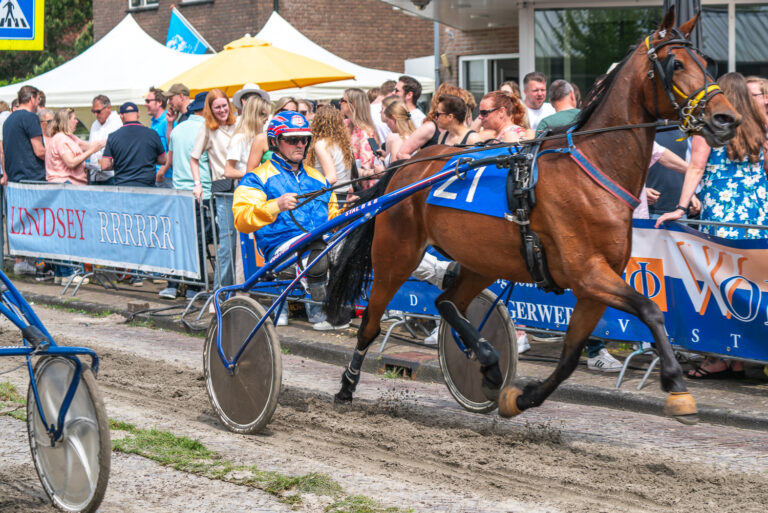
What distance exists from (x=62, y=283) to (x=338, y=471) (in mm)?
8641

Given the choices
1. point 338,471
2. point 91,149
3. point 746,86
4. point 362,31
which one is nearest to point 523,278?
point 338,471

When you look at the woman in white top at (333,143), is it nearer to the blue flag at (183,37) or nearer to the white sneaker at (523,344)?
the white sneaker at (523,344)

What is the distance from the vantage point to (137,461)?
5605 mm

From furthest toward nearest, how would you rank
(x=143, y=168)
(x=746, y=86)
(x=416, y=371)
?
1. (x=143, y=168)
2. (x=416, y=371)
3. (x=746, y=86)

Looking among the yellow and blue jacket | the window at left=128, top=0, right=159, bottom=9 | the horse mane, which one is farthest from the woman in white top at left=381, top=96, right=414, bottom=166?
the window at left=128, top=0, right=159, bottom=9

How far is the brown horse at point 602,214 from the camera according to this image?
505cm

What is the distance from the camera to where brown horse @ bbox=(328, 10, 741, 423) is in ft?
16.6

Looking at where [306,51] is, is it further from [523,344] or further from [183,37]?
[523,344]

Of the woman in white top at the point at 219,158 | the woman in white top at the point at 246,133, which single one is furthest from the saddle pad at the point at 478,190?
the woman in white top at the point at 219,158

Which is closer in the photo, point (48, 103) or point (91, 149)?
point (91, 149)

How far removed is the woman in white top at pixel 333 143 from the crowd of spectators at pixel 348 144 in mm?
12

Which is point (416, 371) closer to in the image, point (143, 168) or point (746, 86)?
point (746, 86)

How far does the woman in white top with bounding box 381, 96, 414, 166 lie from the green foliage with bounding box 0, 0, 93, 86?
28.2 metres

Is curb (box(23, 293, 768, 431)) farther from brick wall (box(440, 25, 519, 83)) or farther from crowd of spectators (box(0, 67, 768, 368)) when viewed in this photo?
brick wall (box(440, 25, 519, 83))
